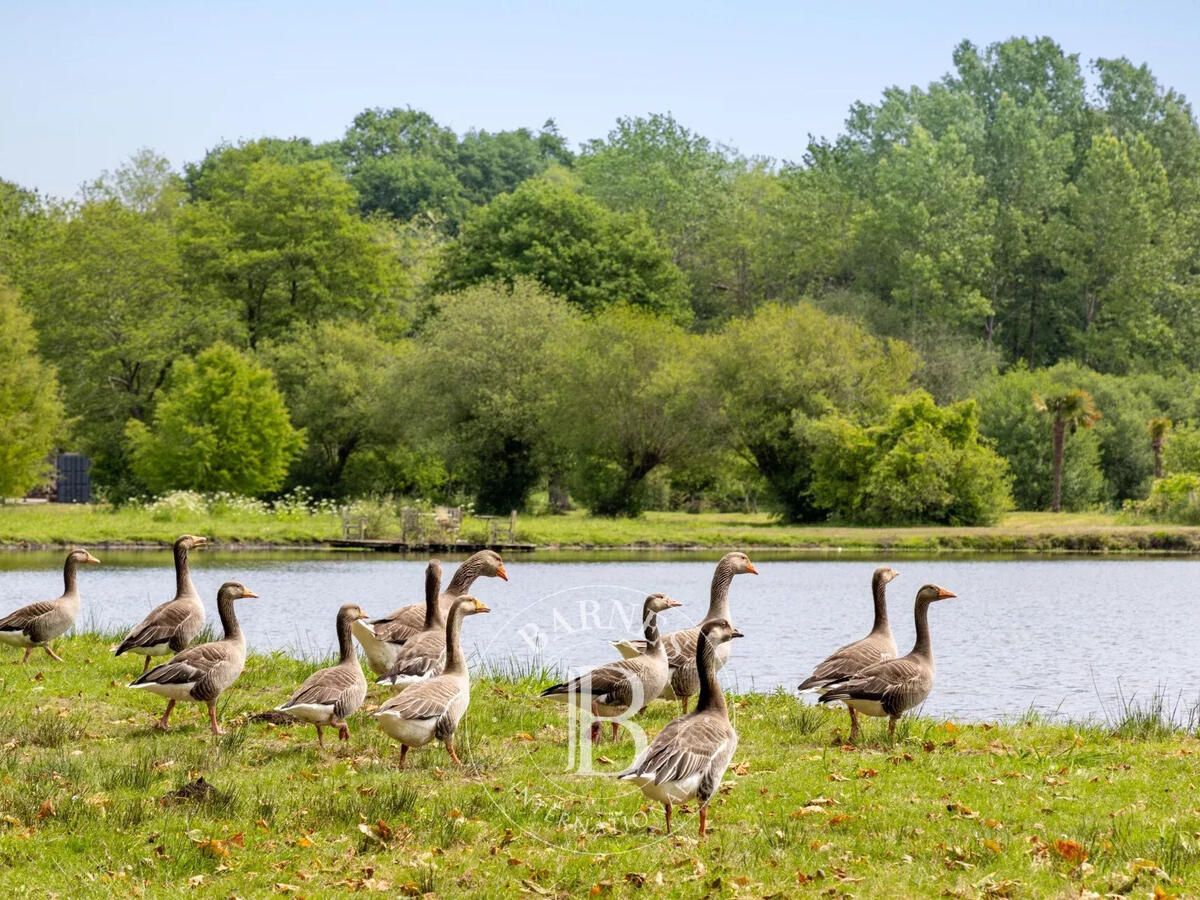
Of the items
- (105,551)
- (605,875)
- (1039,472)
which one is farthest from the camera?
(1039,472)

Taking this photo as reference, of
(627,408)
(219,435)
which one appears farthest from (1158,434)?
(219,435)

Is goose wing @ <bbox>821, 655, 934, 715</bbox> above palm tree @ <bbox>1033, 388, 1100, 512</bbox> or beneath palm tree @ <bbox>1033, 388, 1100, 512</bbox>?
beneath

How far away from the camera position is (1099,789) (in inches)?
442

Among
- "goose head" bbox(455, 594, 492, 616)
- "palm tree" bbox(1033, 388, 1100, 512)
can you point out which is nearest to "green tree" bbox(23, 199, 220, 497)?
"palm tree" bbox(1033, 388, 1100, 512)

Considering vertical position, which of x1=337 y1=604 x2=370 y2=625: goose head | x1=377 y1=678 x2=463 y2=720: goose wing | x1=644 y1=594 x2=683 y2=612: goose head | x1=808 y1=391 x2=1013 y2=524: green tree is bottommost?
x1=377 y1=678 x2=463 y2=720: goose wing

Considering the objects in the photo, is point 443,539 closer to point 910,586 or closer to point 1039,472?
point 910,586

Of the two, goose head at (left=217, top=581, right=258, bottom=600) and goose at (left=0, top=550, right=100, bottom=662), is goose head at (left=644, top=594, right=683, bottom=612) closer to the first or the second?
goose head at (left=217, top=581, right=258, bottom=600)

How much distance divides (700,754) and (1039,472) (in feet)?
228

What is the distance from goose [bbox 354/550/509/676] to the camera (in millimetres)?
15484

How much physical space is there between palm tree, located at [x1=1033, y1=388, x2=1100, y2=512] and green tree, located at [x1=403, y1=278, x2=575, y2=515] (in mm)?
24627

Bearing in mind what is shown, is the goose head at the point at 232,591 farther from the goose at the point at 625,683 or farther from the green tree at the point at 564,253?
the green tree at the point at 564,253

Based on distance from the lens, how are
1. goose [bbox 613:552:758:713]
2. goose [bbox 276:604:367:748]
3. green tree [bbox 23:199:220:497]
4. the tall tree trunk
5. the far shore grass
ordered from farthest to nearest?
green tree [bbox 23:199:220:497] → the tall tree trunk → the far shore grass → goose [bbox 613:552:758:713] → goose [bbox 276:604:367:748]

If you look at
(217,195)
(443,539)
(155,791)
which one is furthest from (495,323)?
(155,791)

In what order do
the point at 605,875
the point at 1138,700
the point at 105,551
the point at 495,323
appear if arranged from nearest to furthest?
the point at 605,875 < the point at 1138,700 < the point at 105,551 < the point at 495,323
